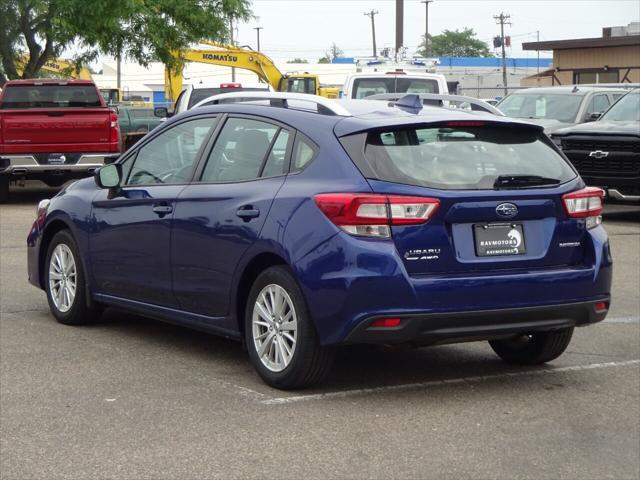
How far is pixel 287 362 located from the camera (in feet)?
22.9

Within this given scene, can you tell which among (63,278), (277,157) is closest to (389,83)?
(63,278)

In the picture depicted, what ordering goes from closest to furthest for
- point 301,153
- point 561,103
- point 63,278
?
point 301,153 < point 63,278 < point 561,103

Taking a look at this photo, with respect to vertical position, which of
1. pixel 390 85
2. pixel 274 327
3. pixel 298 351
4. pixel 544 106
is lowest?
pixel 298 351

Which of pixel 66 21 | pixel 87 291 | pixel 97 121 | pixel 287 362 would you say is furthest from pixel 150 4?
pixel 287 362

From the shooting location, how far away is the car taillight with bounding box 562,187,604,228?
23.4 feet

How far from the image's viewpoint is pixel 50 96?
2100 cm

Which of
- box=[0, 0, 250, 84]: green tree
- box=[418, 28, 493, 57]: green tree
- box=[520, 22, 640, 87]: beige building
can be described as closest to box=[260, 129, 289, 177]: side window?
box=[0, 0, 250, 84]: green tree

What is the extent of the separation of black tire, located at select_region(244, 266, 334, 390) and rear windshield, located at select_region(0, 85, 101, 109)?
47.8 feet

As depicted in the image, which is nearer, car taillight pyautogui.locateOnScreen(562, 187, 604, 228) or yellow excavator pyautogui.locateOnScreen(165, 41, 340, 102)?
car taillight pyautogui.locateOnScreen(562, 187, 604, 228)

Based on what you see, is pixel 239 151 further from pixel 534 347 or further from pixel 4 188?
pixel 4 188

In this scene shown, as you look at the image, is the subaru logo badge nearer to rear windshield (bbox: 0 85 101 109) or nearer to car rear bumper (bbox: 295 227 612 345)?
car rear bumper (bbox: 295 227 612 345)

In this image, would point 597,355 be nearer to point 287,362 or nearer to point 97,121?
point 287,362

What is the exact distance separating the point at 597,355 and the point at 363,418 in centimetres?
249

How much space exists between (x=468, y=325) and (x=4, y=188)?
51.0 ft
